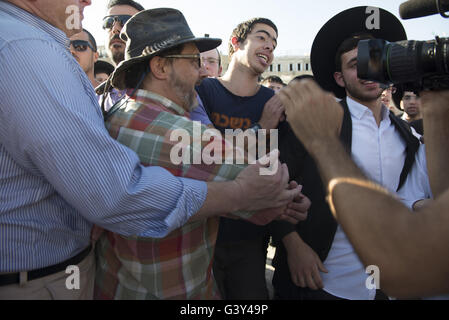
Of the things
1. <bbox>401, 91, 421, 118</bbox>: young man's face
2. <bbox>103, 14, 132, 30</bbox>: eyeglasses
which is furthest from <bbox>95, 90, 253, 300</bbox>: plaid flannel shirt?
<bbox>401, 91, 421, 118</bbox>: young man's face

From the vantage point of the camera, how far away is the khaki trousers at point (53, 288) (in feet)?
3.79

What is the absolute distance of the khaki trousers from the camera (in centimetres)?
116

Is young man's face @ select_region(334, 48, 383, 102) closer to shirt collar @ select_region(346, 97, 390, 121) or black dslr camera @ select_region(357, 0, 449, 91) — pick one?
shirt collar @ select_region(346, 97, 390, 121)

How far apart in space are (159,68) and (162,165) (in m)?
0.56

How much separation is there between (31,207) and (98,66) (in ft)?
15.2

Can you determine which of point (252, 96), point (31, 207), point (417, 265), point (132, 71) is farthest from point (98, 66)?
point (417, 265)

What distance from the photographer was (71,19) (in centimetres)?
141

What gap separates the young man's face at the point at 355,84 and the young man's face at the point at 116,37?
1.92 metres

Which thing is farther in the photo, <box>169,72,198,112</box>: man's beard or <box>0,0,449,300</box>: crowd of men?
<box>169,72,198,112</box>: man's beard

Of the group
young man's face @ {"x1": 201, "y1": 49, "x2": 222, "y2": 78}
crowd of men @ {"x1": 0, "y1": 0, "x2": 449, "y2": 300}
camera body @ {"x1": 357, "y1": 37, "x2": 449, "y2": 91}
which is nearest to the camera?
crowd of men @ {"x1": 0, "y1": 0, "x2": 449, "y2": 300}

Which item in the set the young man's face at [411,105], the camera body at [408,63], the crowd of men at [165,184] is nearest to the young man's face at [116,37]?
the crowd of men at [165,184]

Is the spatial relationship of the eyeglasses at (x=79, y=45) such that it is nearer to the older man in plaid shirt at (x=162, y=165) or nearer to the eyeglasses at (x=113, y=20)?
the eyeglasses at (x=113, y=20)

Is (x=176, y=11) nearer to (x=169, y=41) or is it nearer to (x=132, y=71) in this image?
(x=169, y=41)

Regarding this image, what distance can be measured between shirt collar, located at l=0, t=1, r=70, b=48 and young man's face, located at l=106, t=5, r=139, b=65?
172cm
